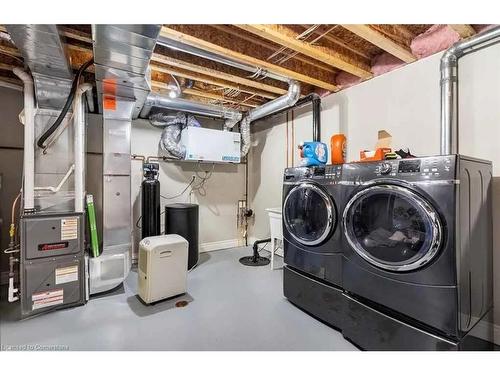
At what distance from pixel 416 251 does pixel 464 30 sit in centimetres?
181

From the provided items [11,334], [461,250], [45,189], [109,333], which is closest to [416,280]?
[461,250]

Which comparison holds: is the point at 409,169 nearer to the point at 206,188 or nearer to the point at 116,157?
the point at 116,157

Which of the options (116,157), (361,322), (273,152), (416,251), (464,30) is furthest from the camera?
(273,152)

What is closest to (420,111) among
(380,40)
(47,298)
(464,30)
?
(464,30)

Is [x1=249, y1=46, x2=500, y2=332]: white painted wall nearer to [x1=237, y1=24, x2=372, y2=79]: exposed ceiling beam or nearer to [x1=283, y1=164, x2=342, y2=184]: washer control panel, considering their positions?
Result: [x1=237, y1=24, x2=372, y2=79]: exposed ceiling beam

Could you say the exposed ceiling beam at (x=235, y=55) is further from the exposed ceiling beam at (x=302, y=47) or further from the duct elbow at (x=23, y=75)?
the duct elbow at (x=23, y=75)

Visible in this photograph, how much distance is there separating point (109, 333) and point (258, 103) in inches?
136

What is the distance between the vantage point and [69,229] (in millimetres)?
2242

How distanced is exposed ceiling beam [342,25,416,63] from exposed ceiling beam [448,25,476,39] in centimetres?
37

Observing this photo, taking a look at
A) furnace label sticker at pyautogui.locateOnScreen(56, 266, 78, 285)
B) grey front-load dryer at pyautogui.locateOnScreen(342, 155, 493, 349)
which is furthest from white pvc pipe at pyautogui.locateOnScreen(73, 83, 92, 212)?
grey front-load dryer at pyautogui.locateOnScreen(342, 155, 493, 349)

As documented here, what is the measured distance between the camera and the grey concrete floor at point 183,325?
1.72 metres

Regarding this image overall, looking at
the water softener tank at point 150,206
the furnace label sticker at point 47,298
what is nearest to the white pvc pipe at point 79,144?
the furnace label sticker at point 47,298

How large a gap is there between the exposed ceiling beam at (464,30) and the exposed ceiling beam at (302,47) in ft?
2.64
